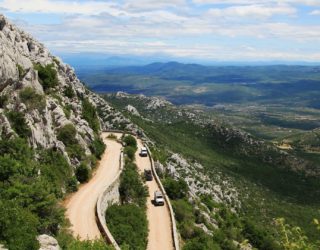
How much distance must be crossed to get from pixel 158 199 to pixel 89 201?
9.72m

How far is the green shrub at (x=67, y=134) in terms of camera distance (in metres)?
52.8

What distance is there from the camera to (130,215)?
142 ft

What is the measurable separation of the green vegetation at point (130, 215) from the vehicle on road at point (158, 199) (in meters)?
1.20

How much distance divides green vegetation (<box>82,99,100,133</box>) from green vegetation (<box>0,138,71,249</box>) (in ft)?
70.4

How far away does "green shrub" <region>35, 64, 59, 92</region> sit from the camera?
60.9 metres

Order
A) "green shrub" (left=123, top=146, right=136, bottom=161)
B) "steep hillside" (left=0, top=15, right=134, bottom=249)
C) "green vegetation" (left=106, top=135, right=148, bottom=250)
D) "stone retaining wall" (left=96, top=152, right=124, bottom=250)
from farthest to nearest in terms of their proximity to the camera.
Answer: "green shrub" (left=123, top=146, right=136, bottom=161), "green vegetation" (left=106, top=135, right=148, bottom=250), "stone retaining wall" (left=96, top=152, right=124, bottom=250), "steep hillside" (left=0, top=15, right=134, bottom=249)

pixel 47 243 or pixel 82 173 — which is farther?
pixel 82 173

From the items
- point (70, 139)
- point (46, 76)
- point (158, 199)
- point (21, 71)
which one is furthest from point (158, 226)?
point (46, 76)

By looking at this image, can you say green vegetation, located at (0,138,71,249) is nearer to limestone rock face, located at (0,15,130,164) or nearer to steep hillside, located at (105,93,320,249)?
limestone rock face, located at (0,15,130,164)

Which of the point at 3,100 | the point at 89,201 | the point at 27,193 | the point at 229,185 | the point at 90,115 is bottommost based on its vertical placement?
the point at 229,185

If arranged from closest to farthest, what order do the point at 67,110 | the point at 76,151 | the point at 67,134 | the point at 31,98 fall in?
the point at 31,98 < the point at 67,134 < the point at 76,151 < the point at 67,110

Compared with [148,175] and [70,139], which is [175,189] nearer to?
[148,175]

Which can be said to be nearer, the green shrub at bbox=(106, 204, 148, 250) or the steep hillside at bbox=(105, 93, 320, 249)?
the green shrub at bbox=(106, 204, 148, 250)

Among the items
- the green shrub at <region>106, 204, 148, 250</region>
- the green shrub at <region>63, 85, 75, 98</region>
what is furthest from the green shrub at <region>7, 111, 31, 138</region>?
the green shrub at <region>63, 85, 75, 98</region>
